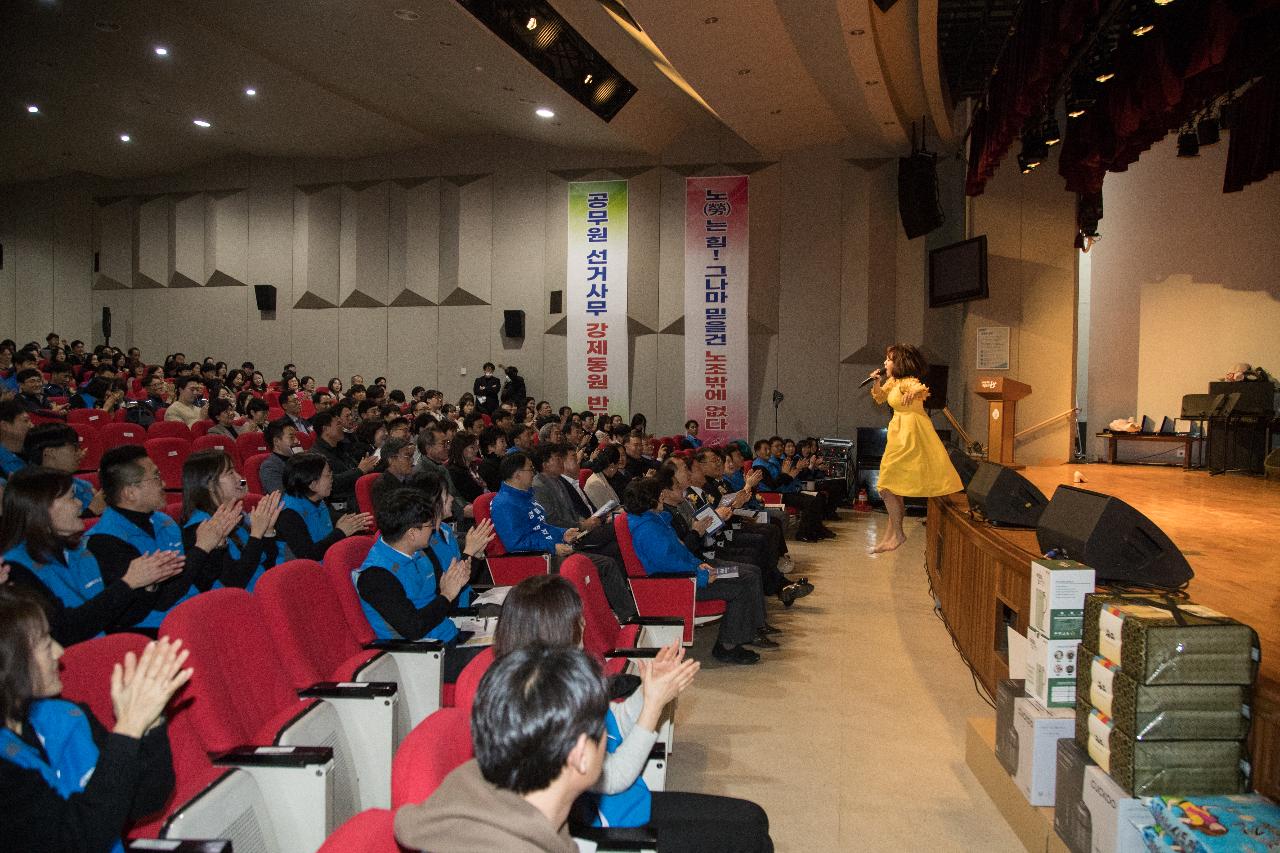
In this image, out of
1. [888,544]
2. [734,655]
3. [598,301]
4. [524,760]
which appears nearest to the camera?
[524,760]

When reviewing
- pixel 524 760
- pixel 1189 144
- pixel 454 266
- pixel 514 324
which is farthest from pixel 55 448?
pixel 454 266

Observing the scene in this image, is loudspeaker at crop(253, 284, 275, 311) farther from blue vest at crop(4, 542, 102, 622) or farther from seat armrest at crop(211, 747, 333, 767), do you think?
seat armrest at crop(211, 747, 333, 767)

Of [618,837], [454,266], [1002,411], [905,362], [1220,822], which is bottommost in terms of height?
[1220,822]

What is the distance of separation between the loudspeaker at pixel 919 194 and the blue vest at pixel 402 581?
1010 cm

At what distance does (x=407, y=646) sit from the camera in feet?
9.73

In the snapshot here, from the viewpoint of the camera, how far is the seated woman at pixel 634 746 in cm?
196

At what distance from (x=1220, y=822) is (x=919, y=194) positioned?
10.5m

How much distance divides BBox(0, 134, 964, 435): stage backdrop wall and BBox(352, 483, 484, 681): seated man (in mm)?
10113

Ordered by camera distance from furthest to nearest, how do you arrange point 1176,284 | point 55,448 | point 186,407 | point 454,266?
point 454,266, point 1176,284, point 186,407, point 55,448

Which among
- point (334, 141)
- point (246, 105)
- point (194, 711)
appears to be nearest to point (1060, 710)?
point (194, 711)

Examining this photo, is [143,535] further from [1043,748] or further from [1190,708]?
[1190,708]

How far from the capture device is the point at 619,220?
1305cm

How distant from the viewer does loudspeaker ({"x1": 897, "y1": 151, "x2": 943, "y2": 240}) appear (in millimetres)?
11609

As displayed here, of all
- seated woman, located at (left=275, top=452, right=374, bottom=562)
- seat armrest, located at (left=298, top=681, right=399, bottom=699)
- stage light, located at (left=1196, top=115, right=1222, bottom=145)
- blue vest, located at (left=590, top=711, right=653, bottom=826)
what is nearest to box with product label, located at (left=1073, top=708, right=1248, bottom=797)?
blue vest, located at (left=590, top=711, right=653, bottom=826)
